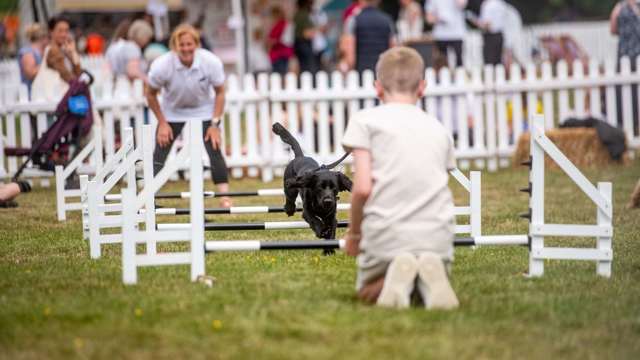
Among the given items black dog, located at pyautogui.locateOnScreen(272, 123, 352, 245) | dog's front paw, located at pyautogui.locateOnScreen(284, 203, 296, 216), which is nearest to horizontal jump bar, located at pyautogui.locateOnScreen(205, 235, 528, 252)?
black dog, located at pyautogui.locateOnScreen(272, 123, 352, 245)

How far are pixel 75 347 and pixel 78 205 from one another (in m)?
5.39

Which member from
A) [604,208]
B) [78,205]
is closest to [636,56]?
[78,205]

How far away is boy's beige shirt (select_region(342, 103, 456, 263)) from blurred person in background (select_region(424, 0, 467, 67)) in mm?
12706

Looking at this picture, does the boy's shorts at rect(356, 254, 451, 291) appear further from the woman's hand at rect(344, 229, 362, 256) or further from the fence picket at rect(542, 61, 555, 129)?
the fence picket at rect(542, 61, 555, 129)

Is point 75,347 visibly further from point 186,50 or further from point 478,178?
point 186,50

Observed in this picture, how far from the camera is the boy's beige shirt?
5.11 meters

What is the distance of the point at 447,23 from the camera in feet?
59.1

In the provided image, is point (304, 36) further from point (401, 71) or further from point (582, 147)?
point (401, 71)

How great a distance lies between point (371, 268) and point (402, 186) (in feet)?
1.42

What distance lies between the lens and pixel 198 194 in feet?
18.7

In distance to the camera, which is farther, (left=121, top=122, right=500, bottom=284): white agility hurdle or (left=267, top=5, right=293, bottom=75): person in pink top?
(left=267, top=5, right=293, bottom=75): person in pink top

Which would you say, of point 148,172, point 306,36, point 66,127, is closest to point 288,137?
point 148,172

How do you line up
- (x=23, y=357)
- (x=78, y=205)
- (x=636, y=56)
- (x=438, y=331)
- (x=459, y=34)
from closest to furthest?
(x=23, y=357) → (x=438, y=331) → (x=78, y=205) → (x=636, y=56) → (x=459, y=34)

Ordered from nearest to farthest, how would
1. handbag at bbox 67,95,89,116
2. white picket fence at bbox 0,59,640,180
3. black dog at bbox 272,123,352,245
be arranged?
1. black dog at bbox 272,123,352,245
2. handbag at bbox 67,95,89,116
3. white picket fence at bbox 0,59,640,180
